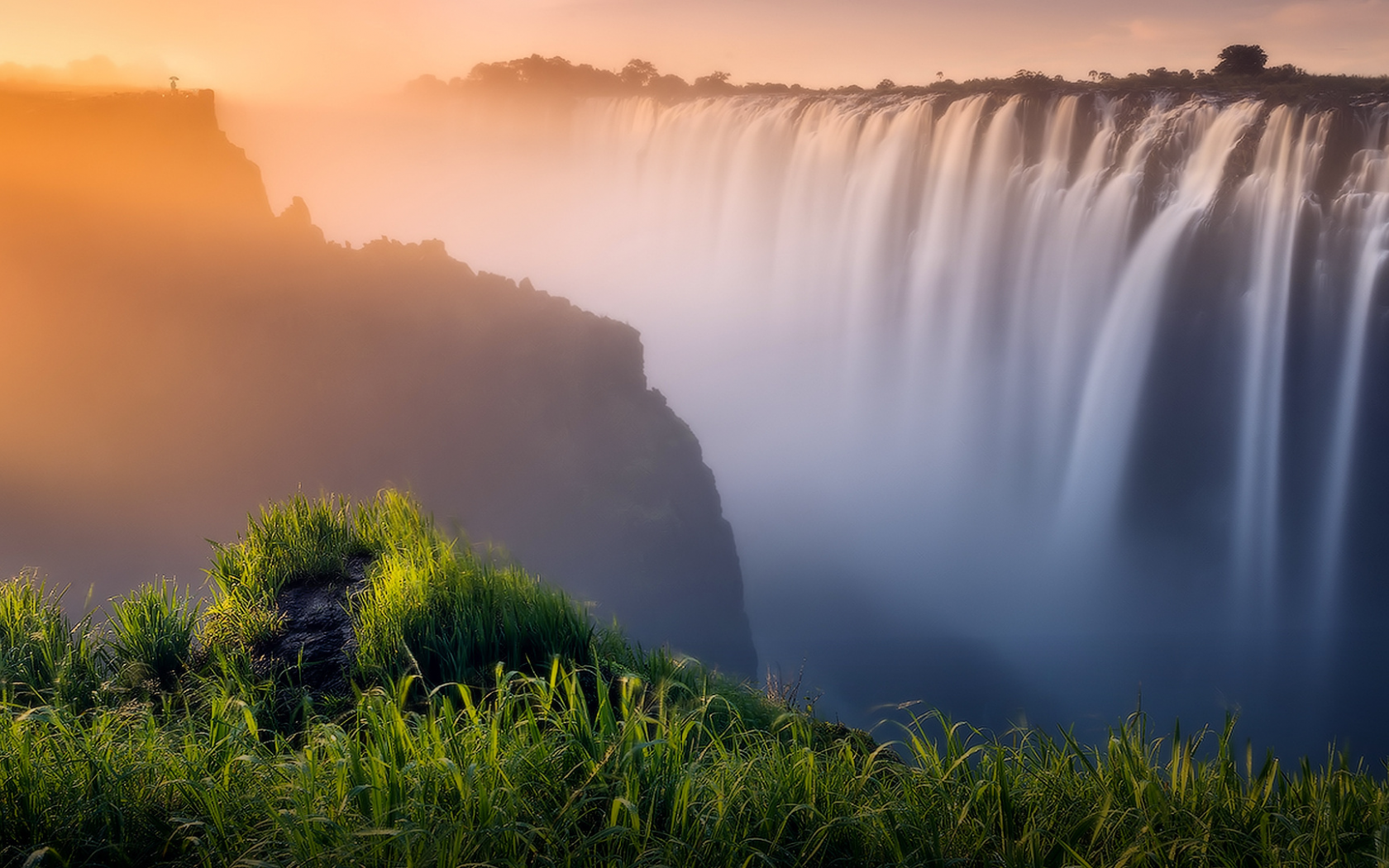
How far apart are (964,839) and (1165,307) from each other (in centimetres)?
2056

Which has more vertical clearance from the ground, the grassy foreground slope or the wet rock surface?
the grassy foreground slope

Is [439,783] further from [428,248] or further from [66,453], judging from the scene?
[66,453]

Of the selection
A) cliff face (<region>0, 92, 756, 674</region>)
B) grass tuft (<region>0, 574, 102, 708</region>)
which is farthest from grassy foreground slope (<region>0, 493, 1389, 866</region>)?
cliff face (<region>0, 92, 756, 674</region>)

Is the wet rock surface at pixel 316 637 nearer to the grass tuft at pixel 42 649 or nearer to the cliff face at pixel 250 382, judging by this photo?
the grass tuft at pixel 42 649

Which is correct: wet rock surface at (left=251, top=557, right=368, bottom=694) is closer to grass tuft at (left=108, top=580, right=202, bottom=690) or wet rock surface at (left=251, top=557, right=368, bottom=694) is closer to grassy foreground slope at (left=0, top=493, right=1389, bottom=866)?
grass tuft at (left=108, top=580, right=202, bottom=690)

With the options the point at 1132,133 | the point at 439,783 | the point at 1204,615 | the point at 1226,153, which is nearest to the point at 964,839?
the point at 439,783

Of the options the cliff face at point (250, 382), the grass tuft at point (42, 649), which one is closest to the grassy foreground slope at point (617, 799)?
the grass tuft at point (42, 649)

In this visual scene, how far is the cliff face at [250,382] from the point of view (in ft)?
93.9

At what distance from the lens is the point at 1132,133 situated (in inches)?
695

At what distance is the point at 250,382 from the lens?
30.8m

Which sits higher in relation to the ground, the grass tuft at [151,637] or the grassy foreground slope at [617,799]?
the grassy foreground slope at [617,799]

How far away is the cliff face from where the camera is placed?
93.9ft

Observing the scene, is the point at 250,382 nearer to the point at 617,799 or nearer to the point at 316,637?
the point at 316,637

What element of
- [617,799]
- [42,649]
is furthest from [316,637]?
[617,799]
